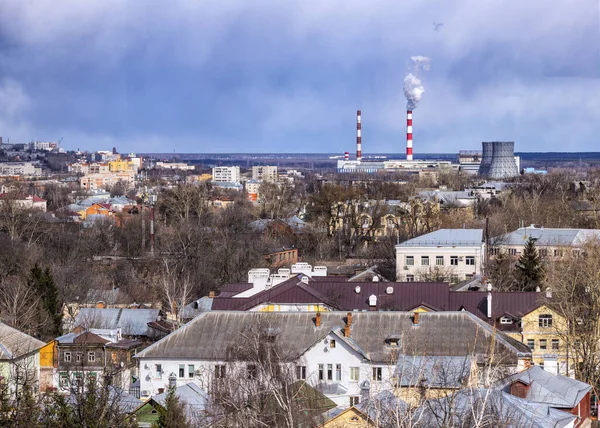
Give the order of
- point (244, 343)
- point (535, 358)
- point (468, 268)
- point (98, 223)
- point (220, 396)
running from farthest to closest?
point (98, 223) < point (468, 268) < point (535, 358) < point (244, 343) < point (220, 396)

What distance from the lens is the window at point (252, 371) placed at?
1902 cm

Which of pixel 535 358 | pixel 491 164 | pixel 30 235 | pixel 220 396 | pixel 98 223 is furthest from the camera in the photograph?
pixel 491 164

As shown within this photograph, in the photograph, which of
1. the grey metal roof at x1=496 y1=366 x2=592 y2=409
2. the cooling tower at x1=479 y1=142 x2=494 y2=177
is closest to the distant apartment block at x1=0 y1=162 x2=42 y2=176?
the cooling tower at x1=479 y1=142 x2=494 y2=177

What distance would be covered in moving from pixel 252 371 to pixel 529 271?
1823 centimetres

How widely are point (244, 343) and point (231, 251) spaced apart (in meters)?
21.6

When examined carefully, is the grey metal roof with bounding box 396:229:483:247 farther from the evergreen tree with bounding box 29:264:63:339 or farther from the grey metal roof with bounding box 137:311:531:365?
the grey metal roof with bounding box 137:311:531:365

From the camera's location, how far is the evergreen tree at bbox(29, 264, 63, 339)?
2934 centimetres

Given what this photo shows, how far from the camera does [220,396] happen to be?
1828 cm

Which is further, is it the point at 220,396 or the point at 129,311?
the point at 129,311

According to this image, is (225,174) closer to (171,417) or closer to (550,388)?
(550,388)

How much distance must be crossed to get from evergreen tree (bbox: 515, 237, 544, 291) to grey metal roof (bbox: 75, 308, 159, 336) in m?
11.5

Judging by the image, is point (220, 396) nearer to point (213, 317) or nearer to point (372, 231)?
point (213, 317)

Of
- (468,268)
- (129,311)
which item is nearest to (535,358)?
(129,311)

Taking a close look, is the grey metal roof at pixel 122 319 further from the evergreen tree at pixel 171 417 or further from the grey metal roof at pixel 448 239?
the evergreen tree at pixel 171 417
